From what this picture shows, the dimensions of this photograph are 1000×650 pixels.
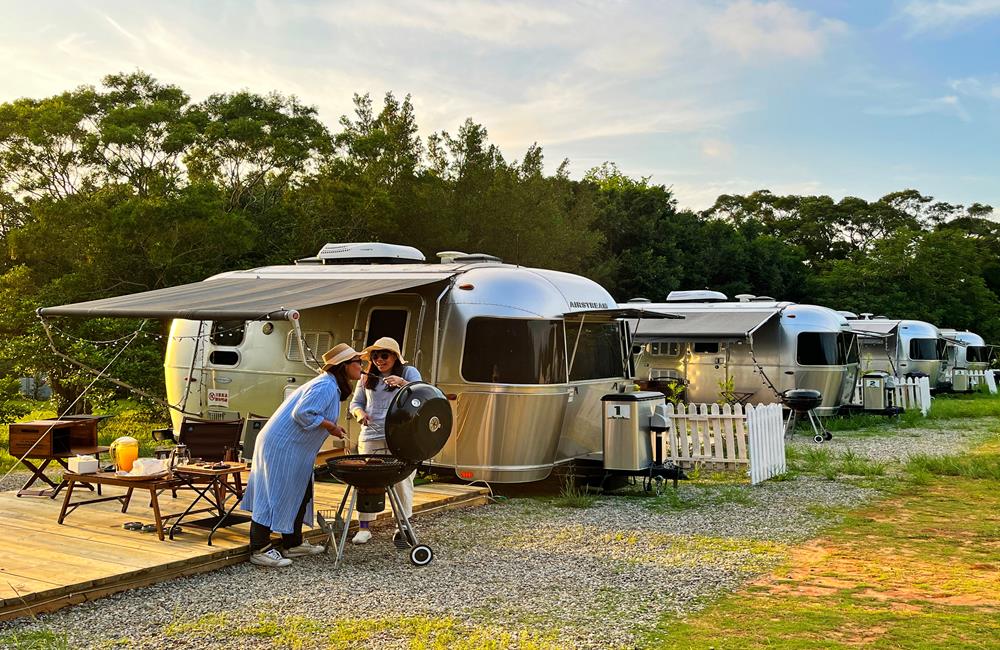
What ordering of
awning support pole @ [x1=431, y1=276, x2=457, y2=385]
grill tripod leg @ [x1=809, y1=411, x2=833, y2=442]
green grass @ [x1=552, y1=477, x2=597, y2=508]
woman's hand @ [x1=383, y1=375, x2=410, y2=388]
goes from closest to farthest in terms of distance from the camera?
woman's hand @ [x1=383, y1=375, x2=410, y2=388] → green grass @ [x1=552, y1=477, x2=597, y2=508] → awning support pole @ [x1=431, y1=276, x2=457, y2=385] → grill tripod leg @ [x1=809, y1=411, x2=833, y2=442]

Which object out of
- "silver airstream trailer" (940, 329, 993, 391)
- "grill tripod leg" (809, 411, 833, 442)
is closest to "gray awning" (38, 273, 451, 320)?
"grill tripod leg" (809, 411, 833, 442)

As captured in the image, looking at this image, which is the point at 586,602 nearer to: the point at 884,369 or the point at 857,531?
the point at 857,531

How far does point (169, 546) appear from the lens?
747 cm

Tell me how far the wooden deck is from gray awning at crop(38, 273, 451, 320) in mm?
1841

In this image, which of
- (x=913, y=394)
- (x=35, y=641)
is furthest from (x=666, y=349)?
(x=35, y=641)

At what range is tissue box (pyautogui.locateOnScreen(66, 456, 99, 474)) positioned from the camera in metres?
8.22

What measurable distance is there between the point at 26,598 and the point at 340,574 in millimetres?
2137

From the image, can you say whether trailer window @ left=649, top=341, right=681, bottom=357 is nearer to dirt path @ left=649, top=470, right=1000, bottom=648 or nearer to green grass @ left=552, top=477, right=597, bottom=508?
green grass @ left=552, top=477, right=597, bottom=508

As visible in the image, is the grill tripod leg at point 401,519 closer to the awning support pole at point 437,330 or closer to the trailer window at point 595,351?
the awning support pole at point 437,330

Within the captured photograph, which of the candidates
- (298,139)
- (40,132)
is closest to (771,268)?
(298,139)

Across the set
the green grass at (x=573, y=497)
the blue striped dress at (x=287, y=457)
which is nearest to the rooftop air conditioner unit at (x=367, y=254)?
the green grass at (x=573, y=497)

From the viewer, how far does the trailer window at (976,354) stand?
3489 cm

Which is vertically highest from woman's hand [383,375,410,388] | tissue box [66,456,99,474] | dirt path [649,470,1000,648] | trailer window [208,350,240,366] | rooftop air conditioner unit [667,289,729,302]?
rooftop air conditioner unit [667,289,729,302]

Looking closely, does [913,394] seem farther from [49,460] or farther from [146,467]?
[146,467]
